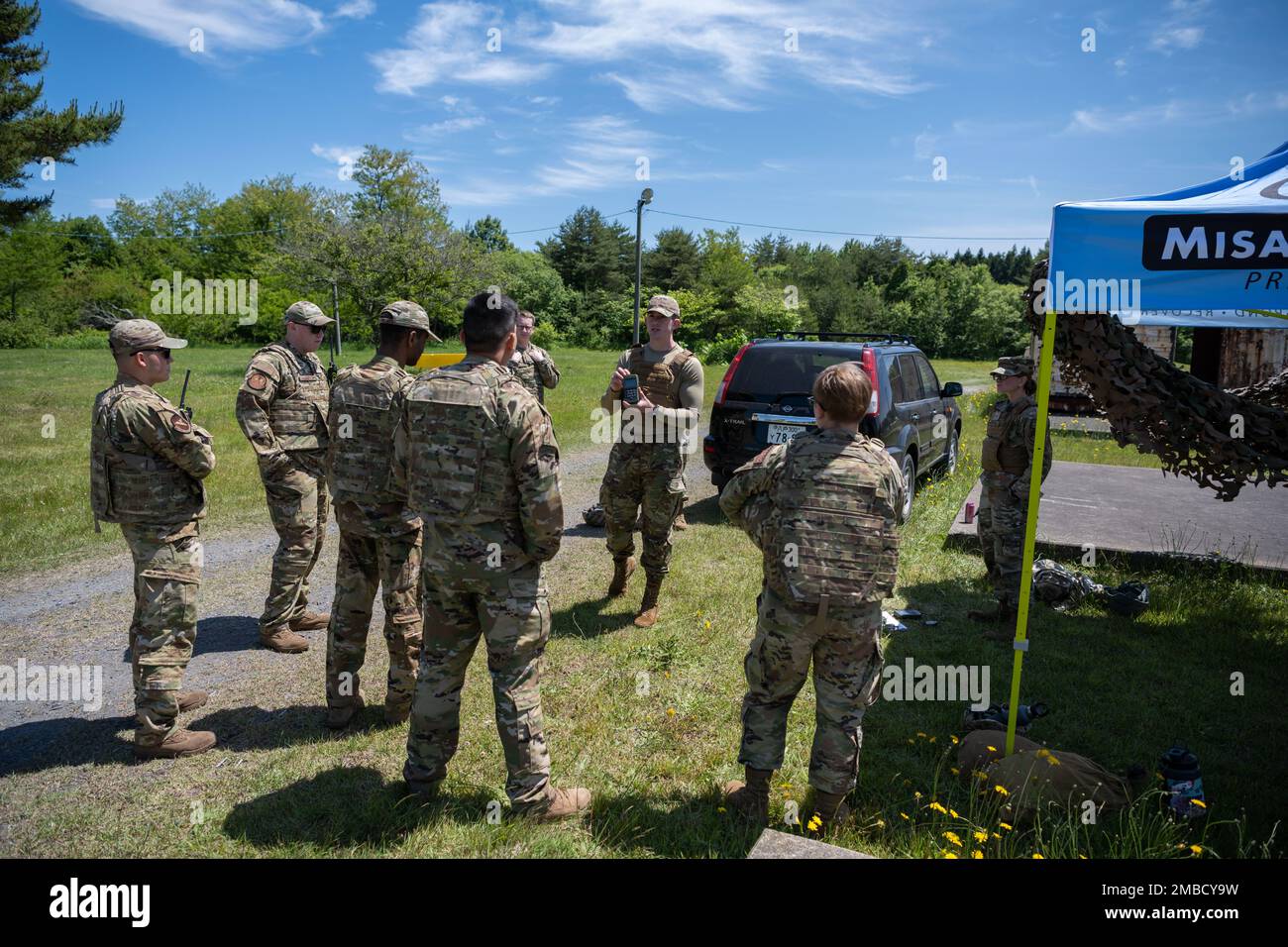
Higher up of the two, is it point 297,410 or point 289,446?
point 297,410

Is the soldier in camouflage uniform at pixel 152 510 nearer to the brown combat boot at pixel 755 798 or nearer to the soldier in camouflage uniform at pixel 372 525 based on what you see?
the soldier in camouflage uniform at pixel 372 525

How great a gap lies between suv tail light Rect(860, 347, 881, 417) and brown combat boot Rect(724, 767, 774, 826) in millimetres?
4963

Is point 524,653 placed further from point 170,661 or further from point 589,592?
point 589,592

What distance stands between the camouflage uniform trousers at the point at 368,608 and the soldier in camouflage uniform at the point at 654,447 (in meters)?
1.97

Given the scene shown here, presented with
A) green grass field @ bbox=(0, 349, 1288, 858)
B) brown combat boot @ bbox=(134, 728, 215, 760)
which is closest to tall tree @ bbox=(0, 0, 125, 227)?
green grass field @ bbox=(0, 349, 1288, 858)

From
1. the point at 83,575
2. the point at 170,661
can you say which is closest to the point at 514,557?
the point at 170,661

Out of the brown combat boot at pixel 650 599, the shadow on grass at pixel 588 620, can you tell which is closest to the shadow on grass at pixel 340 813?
the shadow on grass at pixel 588 620

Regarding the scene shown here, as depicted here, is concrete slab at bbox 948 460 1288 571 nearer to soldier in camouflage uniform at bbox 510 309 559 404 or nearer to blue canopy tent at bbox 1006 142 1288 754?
blue canopy tent at bbox 1006 142 1288 754

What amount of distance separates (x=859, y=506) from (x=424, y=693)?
6.67 ft

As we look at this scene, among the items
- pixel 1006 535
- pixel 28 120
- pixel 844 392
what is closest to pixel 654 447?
pixel 844 392

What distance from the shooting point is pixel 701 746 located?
4.16 metres

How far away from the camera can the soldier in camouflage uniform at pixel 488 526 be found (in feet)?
10.3

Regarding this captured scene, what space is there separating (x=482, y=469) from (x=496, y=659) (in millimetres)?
812

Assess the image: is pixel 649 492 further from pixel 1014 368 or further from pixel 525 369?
pixel 1014 368
